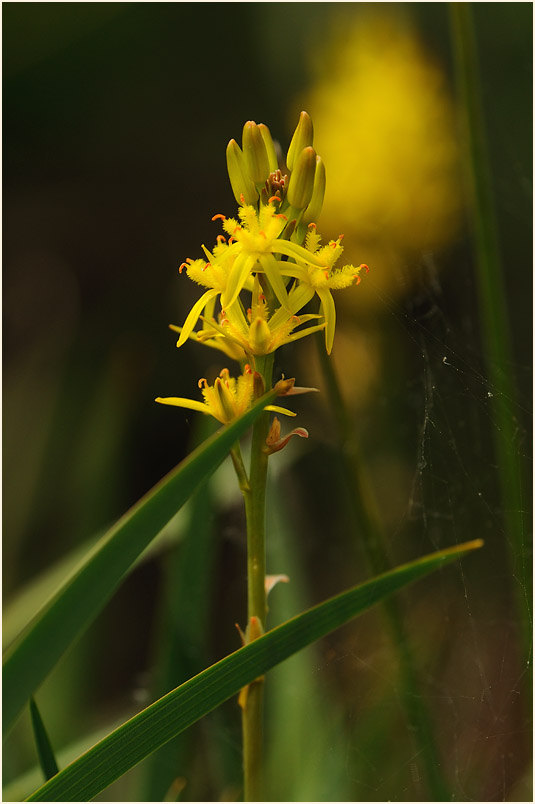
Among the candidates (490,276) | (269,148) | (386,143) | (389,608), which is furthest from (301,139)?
(386,143)

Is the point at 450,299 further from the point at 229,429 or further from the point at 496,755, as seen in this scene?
the point at 229,429

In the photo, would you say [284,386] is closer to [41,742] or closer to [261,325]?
[261,325]

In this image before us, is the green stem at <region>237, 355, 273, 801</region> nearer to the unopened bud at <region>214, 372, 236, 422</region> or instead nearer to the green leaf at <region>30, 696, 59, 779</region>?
the unopened bud at <region>214, 372, 236, 422</region>

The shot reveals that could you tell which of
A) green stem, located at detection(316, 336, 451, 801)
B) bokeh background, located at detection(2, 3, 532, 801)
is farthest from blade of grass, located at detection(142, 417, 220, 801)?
green stem, located at detection(316, 336, 451, 801)

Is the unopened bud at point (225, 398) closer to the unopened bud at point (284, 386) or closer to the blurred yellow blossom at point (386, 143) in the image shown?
the unopened bud at point (284, 386)

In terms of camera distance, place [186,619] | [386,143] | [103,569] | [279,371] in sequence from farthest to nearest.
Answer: [386,143], [186,619], [279,371], [103,569]
